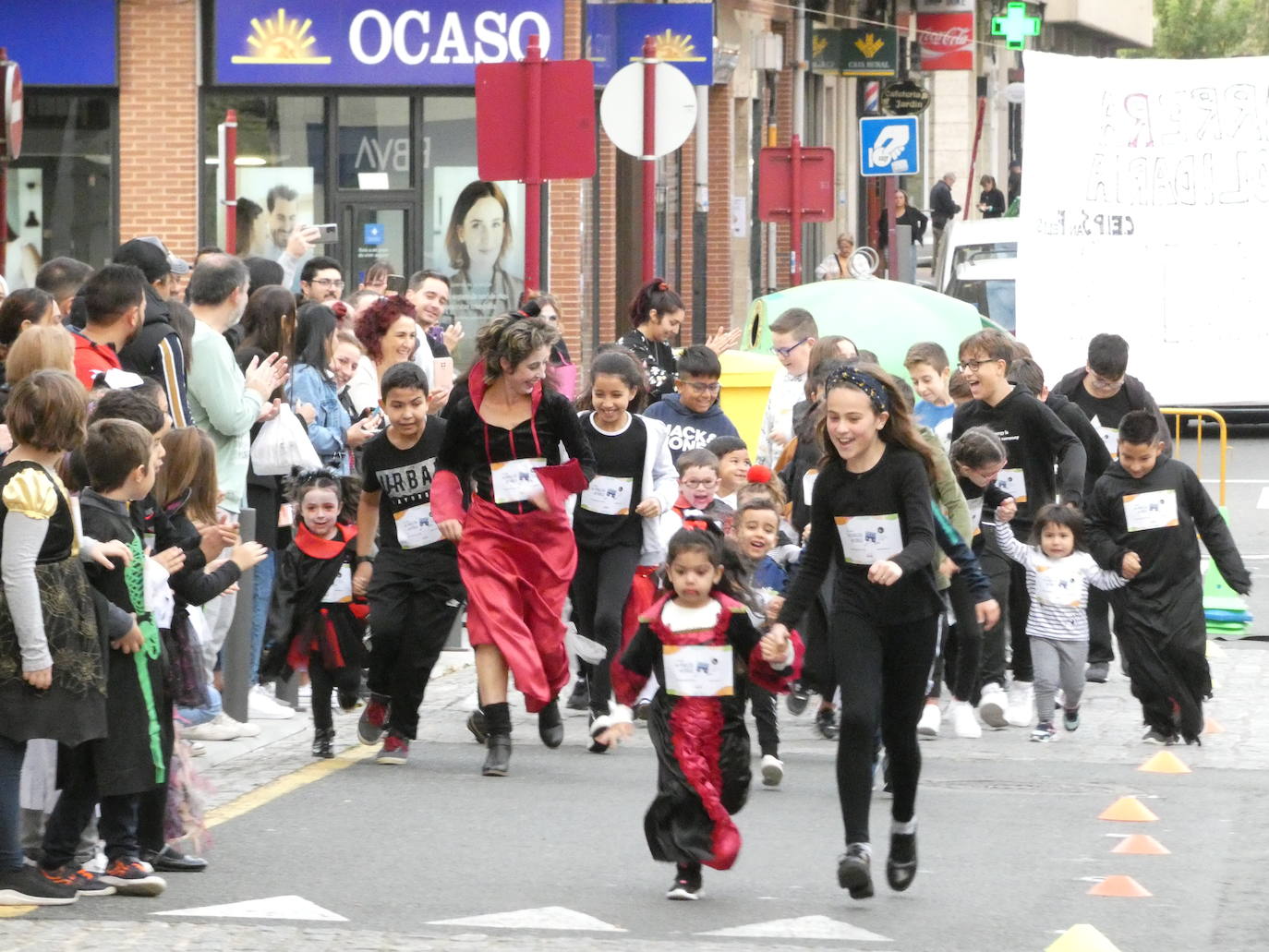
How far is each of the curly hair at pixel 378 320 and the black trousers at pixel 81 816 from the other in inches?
179

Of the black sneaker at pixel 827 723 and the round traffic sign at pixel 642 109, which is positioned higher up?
the round traffic sign at pixel 642 109

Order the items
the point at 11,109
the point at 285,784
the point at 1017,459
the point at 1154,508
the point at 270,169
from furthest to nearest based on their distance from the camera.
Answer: the point at 270,169
the point at 11,109
the point at 1017,459
the point at 1154,508
the point at 285,784

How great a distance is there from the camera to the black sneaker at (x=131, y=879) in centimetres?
728

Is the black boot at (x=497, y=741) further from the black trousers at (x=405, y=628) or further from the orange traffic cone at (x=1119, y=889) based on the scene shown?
the orange traffic cone at (x=1119, y=889)

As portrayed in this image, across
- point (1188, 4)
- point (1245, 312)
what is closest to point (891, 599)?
point (1245, 312)

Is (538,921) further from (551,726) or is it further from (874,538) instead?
(551,726)

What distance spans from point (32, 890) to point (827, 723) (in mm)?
4533

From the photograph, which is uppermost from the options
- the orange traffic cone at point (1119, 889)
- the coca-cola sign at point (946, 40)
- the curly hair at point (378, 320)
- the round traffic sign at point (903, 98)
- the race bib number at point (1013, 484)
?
→ the coca-cola sign at point (946, 40)

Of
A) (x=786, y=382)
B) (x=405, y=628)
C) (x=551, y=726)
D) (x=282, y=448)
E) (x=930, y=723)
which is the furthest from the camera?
(x=786, y=382)

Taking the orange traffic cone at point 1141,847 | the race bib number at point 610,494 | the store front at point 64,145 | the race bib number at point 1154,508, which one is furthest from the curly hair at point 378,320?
the store front at point 64,145

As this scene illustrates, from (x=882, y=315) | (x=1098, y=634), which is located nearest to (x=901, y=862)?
(x=1098, y=634)

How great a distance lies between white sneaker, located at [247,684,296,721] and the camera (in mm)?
11039

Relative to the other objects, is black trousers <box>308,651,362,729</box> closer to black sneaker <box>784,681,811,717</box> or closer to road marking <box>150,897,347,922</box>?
black sneaker <box>784,681,811,717</box>

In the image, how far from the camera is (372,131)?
83.0ft
